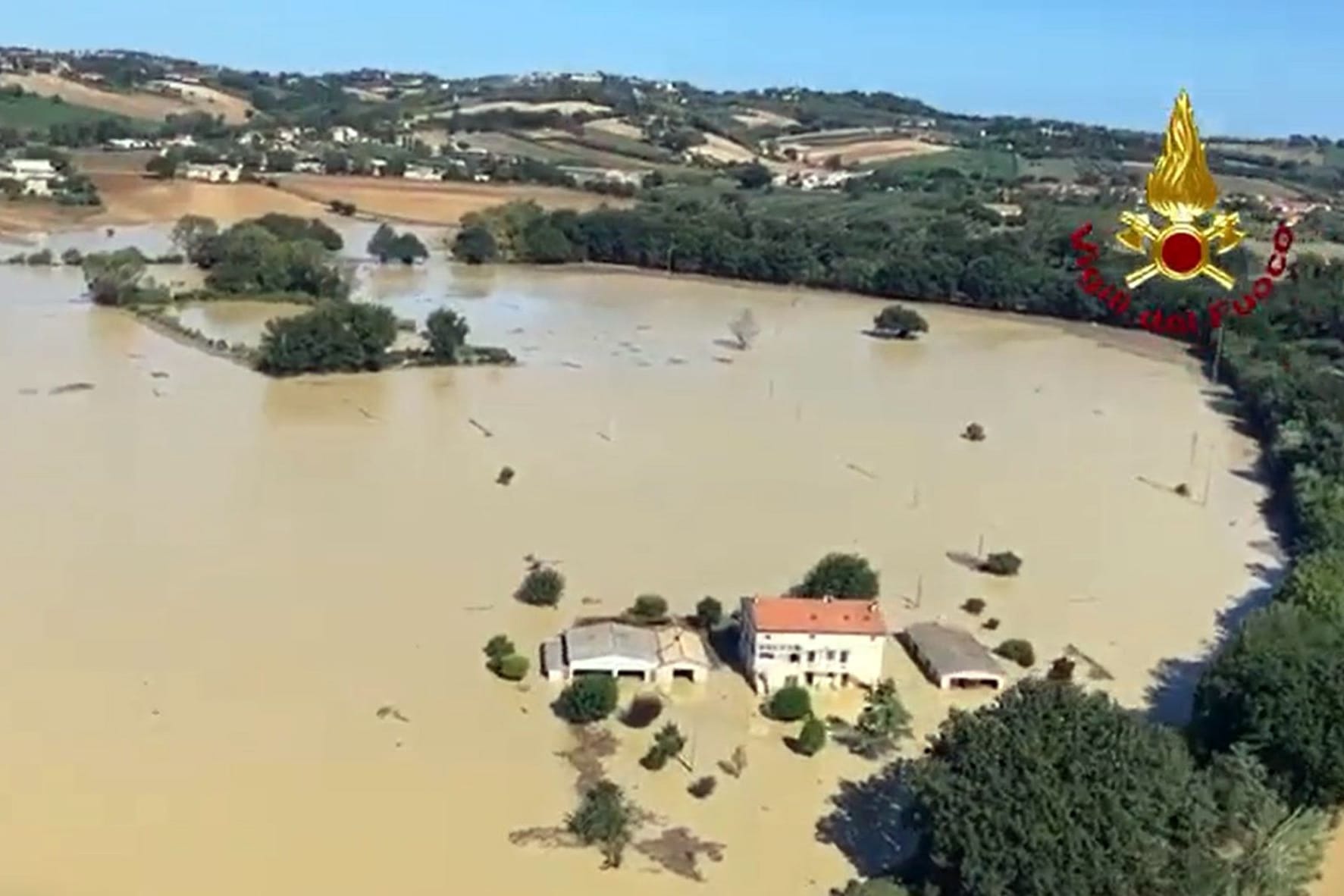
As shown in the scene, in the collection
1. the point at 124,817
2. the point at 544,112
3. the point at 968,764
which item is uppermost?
the point at 544,112

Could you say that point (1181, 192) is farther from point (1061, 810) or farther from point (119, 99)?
point (119, 99)

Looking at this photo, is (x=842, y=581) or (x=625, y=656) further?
(x=842, y=581)

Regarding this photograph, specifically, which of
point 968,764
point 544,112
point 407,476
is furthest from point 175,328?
point 544,112

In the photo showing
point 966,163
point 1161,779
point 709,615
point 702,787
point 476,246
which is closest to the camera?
point 1161,779

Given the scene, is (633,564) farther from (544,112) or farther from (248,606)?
(544,112)

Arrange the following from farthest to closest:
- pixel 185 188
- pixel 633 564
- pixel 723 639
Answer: pixel 185 188
pixel 633 564
pixel 723 639

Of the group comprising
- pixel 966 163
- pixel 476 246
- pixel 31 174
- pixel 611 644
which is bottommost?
pixel 611 644

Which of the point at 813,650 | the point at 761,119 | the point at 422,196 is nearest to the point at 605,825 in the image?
the point at 813,650

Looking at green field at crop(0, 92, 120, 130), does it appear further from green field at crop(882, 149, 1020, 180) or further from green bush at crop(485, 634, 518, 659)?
green bush at crop(485, 634, 518, 659)
